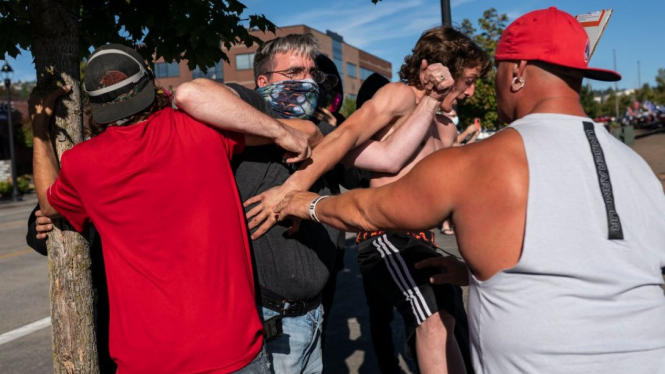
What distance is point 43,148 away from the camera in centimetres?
251

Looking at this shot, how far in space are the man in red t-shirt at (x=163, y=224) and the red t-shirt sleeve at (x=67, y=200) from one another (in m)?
0.03

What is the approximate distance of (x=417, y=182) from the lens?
181cm

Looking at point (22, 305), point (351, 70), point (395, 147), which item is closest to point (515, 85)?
point (395, 147)

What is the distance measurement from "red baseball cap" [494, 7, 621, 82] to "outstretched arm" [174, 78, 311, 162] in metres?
0.82

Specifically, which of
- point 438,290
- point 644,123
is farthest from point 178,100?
point 644,123

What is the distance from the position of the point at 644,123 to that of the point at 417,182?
2894 inches

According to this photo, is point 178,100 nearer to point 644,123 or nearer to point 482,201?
point 482,201

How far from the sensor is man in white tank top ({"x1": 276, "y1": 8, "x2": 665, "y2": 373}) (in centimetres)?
164

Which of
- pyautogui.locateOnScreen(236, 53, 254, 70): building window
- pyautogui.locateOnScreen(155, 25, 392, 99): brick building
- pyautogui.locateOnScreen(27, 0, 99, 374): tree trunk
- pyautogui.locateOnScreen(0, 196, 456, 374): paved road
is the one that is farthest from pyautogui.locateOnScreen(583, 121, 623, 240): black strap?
pyautogui.locateOnScreen(236, 53, 254, 70): building window

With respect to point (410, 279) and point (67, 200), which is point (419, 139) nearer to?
point (410, 279)

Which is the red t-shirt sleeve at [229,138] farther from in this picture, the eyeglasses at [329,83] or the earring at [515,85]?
the eyeglasses at [329,83]

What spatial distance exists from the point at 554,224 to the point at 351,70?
8922 centimetres

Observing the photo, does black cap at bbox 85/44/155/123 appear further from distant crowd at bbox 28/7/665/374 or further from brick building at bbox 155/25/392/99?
brick building at bbox 155/25/392/99

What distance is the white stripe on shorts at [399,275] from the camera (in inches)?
126
